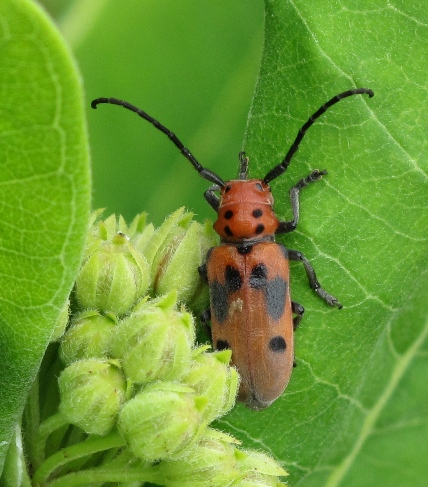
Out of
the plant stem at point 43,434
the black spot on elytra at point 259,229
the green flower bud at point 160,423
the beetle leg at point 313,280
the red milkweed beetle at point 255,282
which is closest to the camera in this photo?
the green flower bud at point 160,423

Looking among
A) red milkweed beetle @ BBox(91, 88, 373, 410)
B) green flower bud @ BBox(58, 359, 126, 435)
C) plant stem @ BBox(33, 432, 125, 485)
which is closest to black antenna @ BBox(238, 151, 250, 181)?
red milkweed beetle @ BBox(91, 88, 373, 410)

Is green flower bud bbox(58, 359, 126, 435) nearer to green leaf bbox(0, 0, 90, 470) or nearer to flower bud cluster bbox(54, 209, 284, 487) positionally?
flower bud cluster bbox(54, 209, 284, 487)

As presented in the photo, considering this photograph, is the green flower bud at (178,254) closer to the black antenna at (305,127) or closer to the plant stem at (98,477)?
the black antenna at (305,127)

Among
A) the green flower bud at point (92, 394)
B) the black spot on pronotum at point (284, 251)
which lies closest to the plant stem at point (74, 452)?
the green flower bud at point (92, 394)

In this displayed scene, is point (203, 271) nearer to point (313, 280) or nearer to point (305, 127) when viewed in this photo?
point (313, 280)

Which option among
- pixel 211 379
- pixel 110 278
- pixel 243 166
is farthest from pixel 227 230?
pixel 211 379

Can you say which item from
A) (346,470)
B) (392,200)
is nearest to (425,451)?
(346,470)

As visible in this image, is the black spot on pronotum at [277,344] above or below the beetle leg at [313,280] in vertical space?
below
